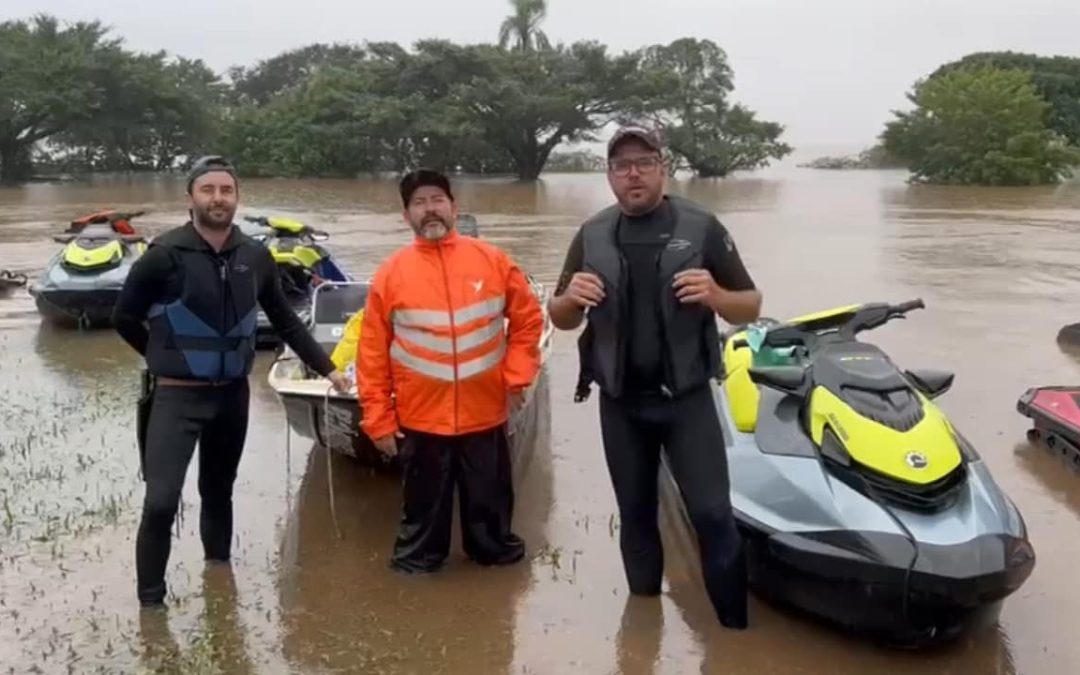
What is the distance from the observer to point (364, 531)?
17.1 feet

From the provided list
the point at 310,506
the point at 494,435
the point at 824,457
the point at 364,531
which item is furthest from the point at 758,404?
the point at 310,506

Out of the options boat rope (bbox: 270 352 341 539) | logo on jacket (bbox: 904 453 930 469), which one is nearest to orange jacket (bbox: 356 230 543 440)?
boat rope (bbox: 270 352 341 539)

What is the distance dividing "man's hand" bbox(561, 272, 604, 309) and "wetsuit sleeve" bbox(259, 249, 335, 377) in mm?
1282

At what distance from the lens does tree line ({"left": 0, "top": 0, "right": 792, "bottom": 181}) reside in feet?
124

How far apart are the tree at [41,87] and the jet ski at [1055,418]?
35.7 m

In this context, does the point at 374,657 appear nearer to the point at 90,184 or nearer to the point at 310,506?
the point at 310,506

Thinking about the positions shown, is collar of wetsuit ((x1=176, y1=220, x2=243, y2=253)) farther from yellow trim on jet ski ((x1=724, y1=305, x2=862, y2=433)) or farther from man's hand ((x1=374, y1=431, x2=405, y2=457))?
yellow trim on jet ski ((x1=724, y1=305, x2=862, y2=433))

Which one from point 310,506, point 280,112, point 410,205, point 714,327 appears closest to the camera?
point 714,327

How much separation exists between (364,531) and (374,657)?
1302 mm

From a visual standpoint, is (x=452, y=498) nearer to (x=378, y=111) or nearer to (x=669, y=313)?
(x=669, y=313)

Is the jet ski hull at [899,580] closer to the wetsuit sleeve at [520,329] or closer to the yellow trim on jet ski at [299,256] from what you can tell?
the wetsuit sleeve at [520,329]

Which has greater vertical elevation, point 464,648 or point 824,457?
point 824,457

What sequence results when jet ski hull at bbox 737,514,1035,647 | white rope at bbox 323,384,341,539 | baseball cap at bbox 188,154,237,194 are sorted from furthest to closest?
1. white rope at bbox 323,384,341,539
2. baseball cap at bbox 188,154,237,194
3. jet ski hull at bbox 737,514,1035,647

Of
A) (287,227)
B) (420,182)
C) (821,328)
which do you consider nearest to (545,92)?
(287,227)
